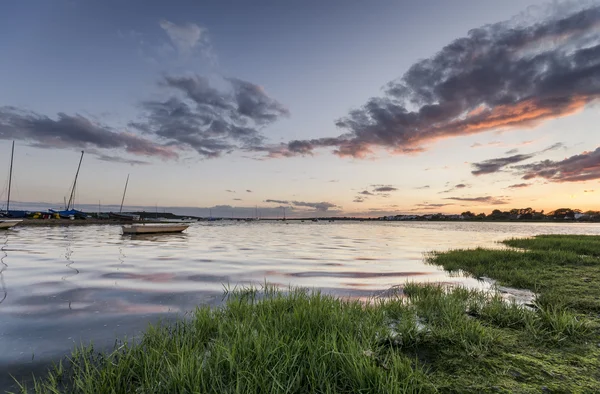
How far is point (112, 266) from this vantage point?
661 inches

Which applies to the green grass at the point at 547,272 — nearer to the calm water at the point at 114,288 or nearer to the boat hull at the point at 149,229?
the calm water at the point at 114,288

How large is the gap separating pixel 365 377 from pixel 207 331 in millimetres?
3656

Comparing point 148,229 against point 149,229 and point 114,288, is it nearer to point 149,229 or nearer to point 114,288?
point 149,229

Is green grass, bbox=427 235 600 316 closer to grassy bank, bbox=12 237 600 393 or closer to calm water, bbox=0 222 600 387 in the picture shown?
grassy bank, bbox=12 237 600 393

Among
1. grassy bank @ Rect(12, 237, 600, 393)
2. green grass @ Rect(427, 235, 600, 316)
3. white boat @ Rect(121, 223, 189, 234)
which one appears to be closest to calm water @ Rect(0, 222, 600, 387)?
grassy bank @ Rect(12, 237, 600, 393)

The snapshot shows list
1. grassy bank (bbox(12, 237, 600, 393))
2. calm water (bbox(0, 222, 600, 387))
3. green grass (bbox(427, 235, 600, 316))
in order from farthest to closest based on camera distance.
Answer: green grass (bbox(427, 235, 600, 316)), calm water (bbox(0, 222, 600, 387)), grassy bank (bbox(12, 237, 600, 393))

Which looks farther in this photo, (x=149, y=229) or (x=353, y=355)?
(x=149, y=229)

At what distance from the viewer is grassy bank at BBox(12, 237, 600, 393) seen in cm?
389

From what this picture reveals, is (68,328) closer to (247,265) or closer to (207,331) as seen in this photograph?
(207,331)

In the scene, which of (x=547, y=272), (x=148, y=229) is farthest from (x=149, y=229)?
(x=547, y=272)

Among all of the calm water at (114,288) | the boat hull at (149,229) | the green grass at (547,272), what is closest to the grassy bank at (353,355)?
the green grass at (547,272)

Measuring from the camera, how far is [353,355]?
13.5 ft

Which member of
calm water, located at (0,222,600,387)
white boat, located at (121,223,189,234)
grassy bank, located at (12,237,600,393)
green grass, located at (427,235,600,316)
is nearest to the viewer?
grassy bank, located at (12,237,600,393)

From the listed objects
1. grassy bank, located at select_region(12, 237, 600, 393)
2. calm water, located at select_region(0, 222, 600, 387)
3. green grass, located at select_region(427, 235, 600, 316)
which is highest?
grassy bank, located at select_region(12, 237, 600, 393)
